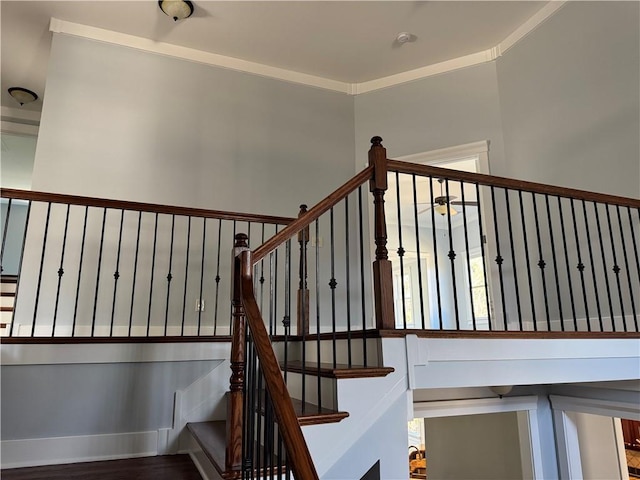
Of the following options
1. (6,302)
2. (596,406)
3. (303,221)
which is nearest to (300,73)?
(303,221)

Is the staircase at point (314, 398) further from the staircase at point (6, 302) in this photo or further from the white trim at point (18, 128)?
the white trim at point (18, 128)

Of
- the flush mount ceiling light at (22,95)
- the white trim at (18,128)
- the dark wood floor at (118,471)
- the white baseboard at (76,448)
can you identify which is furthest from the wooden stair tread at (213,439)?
the white trim at (18,128)

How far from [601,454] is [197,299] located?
3.60m

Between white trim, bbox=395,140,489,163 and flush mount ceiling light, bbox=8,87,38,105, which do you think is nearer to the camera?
white trim, bbox=395,140,489,163

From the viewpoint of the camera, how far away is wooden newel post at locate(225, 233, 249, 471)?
1.84m

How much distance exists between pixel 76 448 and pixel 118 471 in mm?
449

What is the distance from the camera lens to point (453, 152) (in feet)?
15.0

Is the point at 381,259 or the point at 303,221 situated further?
the point at 381,259

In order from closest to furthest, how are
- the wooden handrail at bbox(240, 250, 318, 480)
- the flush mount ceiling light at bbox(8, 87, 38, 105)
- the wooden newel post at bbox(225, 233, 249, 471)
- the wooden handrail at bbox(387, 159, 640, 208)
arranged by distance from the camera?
the wooden handrail at bbox(240, 250, 318, 480) → the wooden newel post at bbox(225, 233, 249, 471) → the wooden handrail at bbox(387, 159, 640, 208) → the flush mount ceiling light at bbox(8, 87, 38, 105)

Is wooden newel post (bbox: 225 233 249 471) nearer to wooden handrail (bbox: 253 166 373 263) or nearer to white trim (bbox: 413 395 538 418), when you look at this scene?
wooden handrail (bbox: 253 166 373 263)

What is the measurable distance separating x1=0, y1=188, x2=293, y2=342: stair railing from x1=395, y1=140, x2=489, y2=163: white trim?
6.16 ft

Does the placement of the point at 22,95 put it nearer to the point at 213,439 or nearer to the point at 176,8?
the point at 176,8

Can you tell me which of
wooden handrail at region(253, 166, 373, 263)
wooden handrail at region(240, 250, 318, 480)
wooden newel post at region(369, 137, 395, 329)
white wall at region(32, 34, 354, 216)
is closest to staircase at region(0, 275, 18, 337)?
white wall at region(32, 34, 354, 216)

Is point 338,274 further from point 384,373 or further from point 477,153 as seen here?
point 384,373
